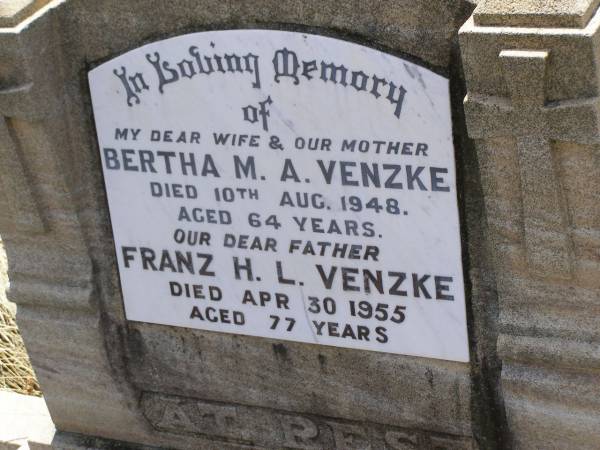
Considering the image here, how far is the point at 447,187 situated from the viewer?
10.2 feet

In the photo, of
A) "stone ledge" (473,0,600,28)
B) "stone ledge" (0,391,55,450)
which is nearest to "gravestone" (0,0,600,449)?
"stone ledge" (473,0,600,28)

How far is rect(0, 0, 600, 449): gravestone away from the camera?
2.95 meters

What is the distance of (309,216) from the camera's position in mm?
3359

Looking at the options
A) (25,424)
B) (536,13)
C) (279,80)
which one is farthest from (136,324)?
(536,13)

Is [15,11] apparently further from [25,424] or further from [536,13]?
[25,424]

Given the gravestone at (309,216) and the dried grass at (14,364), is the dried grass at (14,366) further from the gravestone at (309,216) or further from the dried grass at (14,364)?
the gravestone at (309,216)

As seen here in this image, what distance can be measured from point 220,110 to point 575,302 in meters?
1.18

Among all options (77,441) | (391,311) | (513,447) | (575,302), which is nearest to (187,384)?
(77,441)

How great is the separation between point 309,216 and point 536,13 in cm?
97

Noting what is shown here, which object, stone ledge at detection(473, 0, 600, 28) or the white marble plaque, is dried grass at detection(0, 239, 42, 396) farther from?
stone ledge at detection(473, 0, 600, 28)

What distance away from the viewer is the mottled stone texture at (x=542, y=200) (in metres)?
2.75

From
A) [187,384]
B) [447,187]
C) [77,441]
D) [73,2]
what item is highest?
[73,2]

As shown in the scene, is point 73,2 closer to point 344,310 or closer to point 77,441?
point 344,310

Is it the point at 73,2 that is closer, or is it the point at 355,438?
the point at 73,2
